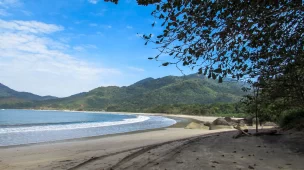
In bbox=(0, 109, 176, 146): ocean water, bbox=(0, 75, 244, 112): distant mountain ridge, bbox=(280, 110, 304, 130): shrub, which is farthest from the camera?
bbox=(0, 75, 244, 112): distant mountain ridge

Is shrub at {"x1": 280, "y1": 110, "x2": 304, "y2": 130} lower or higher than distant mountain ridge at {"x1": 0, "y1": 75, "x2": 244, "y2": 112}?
lower

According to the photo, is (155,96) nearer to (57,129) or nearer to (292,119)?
(57,129)

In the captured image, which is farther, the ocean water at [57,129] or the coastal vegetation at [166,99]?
the coastal vegetation at [166,99]

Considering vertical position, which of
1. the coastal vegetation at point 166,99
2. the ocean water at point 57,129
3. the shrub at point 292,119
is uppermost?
the coastal vegetation at point 166,99

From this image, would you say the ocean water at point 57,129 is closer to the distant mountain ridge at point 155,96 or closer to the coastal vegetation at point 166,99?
the coastal vegetation at point 166,99

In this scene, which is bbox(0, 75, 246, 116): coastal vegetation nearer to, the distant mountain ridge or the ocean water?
the distant mountain ridge

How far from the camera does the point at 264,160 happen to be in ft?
20.2

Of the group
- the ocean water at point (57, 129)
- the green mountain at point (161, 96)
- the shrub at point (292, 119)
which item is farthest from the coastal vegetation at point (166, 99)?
the shrub at point (292, 119)

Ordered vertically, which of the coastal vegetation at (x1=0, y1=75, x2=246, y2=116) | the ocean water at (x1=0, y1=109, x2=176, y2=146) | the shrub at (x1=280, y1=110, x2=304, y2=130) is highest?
the coastal vegetation at (x1=0, y1=75, x2=246, y2=116)

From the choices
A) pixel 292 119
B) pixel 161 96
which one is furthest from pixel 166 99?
pixel 292 119

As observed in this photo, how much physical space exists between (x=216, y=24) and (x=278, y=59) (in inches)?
76.9

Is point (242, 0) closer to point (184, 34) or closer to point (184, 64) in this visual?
point (184, 34)

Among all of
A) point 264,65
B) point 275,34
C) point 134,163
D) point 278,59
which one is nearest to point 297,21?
point 275,34

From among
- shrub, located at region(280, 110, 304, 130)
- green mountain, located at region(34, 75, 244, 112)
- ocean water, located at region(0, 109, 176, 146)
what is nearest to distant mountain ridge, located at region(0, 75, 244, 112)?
green mountain, located at region(34, 75, 244, 112)
